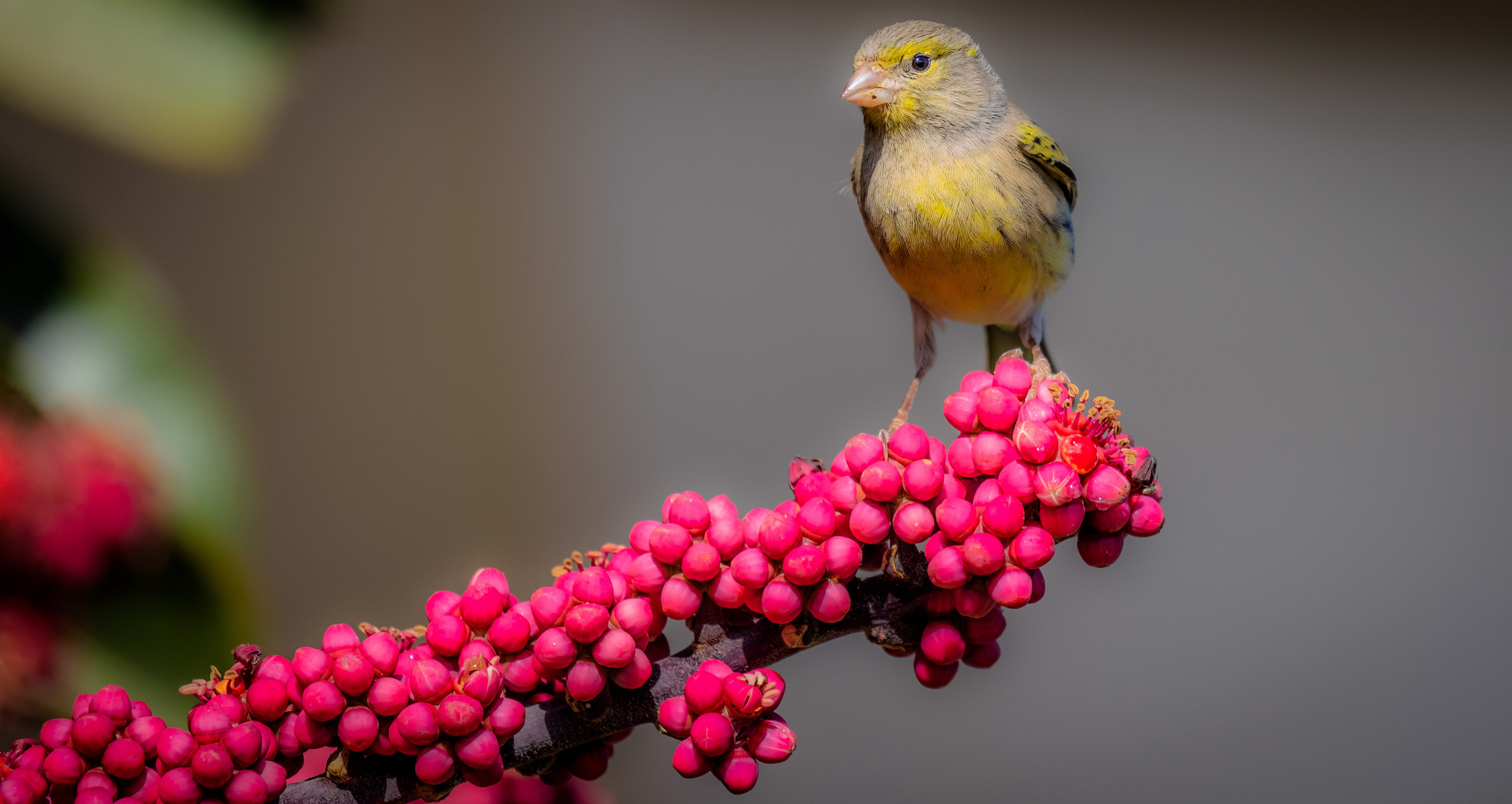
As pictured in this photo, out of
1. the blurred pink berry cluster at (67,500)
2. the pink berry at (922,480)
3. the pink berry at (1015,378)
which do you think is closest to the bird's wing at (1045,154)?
the pink berry at (1015,378)

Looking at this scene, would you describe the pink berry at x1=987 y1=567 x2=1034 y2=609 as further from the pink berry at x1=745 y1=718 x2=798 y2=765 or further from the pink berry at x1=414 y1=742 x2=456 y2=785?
the pink berry at x1=414 y1=742 x2=456 y2=785

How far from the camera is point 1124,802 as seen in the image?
1.65 metres

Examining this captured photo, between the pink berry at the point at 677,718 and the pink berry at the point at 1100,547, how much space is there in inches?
11.3

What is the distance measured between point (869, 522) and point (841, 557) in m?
0.03

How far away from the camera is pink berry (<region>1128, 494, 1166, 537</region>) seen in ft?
2.05

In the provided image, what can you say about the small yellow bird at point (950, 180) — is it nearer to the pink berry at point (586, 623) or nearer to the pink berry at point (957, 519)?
the pink berry at point (957, 519)

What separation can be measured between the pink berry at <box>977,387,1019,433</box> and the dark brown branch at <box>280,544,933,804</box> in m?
0.10

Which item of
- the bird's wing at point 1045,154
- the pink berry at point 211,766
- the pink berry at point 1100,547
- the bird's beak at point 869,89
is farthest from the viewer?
the bird's wing at point 1045,154

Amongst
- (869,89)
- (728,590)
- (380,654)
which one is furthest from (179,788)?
(869,89)

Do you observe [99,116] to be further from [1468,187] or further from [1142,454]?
[1468,187]

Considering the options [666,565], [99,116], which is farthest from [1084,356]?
[99,116]

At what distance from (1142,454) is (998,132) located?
1.53 feet

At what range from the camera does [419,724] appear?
1.77ft

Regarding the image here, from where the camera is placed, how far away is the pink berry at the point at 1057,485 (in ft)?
1.85
